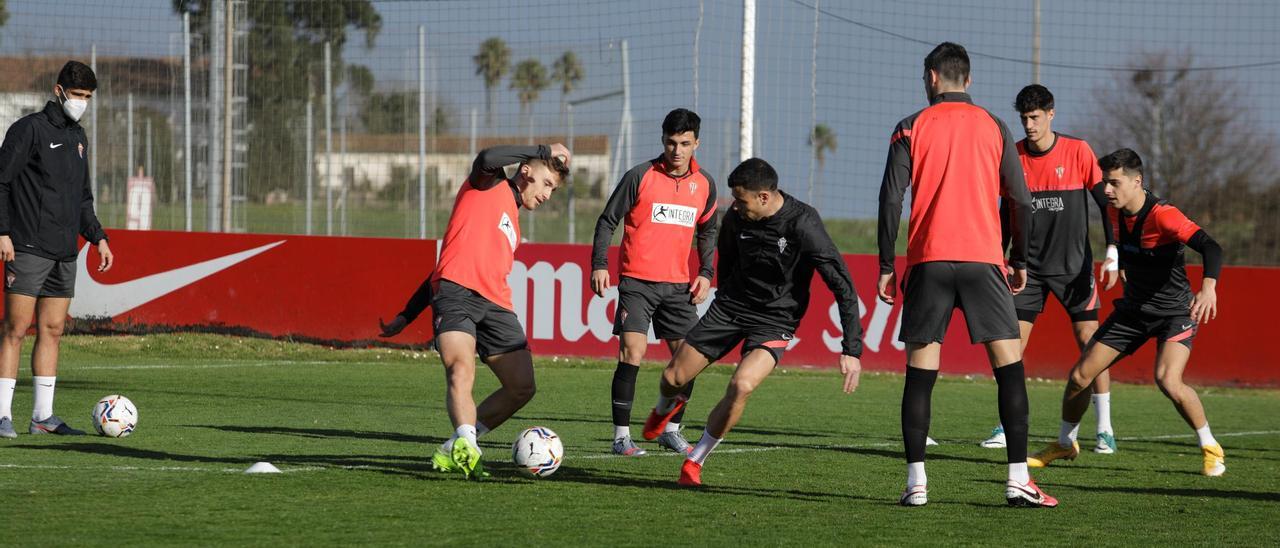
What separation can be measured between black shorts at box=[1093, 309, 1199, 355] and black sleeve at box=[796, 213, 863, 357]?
2317 mm

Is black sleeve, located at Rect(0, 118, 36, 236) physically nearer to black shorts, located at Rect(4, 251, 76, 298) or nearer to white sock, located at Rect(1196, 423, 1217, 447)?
black shorts, located at Rect(4, 251, 76, 298)

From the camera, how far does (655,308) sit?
9.47 metres

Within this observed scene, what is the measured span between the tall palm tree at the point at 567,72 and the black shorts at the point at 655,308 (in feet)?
29.0

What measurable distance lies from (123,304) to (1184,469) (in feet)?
41.0

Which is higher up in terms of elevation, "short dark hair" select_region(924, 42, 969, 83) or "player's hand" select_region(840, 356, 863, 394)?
"short dark hair" select_region(924, 42, 969, 83)

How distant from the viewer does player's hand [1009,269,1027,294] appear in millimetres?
7047

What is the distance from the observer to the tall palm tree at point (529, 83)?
18141 mm

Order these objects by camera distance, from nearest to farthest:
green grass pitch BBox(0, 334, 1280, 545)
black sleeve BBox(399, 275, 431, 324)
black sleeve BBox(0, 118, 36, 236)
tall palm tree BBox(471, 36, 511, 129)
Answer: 1. green grass pitch BBox(0, 334, 1280, 545)
2. black sleeve BBox(399, 275, 431, 324)
3. black sleeve BBox(0, 118, 36, 236)
4. tall palm tree BBox(471, 36, 511, 129)

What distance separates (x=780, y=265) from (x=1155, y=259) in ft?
8.92

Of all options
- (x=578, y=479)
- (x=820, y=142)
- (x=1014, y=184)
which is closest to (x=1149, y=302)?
(x=1014, y=184)

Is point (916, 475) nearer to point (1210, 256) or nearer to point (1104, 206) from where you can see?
point (1210, 256)

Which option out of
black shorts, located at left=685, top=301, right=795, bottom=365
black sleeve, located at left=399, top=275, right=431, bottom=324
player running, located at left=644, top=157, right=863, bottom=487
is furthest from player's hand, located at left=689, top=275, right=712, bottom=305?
black sleeve, located at left=399, top=275, right=431, bottom=324

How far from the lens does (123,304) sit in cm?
1695

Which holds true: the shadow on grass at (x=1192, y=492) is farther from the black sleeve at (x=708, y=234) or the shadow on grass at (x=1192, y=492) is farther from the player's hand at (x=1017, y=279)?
the black sleeve at (x=708, y=234)
